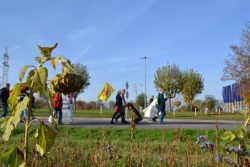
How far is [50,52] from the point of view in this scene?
3.17 ft

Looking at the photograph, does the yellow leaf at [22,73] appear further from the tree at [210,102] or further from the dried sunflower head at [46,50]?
the tree at [210,102]

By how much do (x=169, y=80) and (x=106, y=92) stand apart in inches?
879

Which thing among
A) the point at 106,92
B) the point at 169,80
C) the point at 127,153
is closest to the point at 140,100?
the point at 169,80

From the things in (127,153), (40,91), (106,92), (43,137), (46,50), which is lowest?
(127,153)

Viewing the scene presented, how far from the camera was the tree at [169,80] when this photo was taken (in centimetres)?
3806

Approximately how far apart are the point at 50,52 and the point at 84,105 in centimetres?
4847

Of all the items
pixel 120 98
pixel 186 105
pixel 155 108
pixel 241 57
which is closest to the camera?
pixel 120 98

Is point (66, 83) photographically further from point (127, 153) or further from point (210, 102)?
point (210, 102)

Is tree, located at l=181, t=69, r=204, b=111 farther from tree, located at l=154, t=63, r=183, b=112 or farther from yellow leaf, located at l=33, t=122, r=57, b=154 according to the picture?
yellow leaf, located at l=33, t=122, r=57, b=154

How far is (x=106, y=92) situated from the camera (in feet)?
58.2

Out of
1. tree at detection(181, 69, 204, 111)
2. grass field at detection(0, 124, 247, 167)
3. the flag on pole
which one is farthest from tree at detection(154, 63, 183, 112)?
grass field at detection(0, 124, 247, 167)

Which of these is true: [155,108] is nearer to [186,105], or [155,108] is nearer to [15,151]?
[15,151]

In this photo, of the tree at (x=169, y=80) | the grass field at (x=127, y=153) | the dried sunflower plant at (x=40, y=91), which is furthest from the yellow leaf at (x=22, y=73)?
the tree at (x=169, y=80)

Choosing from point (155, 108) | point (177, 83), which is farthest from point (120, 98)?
point (177, 83)
